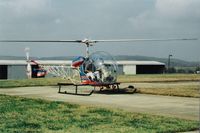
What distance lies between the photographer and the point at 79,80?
2539cm

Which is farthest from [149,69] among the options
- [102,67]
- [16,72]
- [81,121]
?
[81,121]

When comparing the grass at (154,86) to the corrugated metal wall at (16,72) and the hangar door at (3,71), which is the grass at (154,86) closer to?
the hangar door at (3,71)

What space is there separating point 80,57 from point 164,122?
1440cm

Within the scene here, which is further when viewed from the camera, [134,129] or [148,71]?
[148,71]

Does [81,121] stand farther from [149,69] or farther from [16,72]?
[149,69]

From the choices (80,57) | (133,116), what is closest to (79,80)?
(80,57)

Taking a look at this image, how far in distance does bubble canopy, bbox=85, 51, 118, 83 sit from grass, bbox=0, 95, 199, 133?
8.98m

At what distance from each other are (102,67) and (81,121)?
12.5m

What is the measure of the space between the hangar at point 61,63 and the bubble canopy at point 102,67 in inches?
698

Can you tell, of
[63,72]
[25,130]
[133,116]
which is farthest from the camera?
[63,72]

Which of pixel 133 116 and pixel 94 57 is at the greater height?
pixel 94 57

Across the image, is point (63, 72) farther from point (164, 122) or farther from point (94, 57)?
point (164, 122)

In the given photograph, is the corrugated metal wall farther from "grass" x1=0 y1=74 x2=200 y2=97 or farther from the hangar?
"grass" x1=0 y1=74 x2=200 y2=97

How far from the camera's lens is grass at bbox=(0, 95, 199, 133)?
10466 mm
